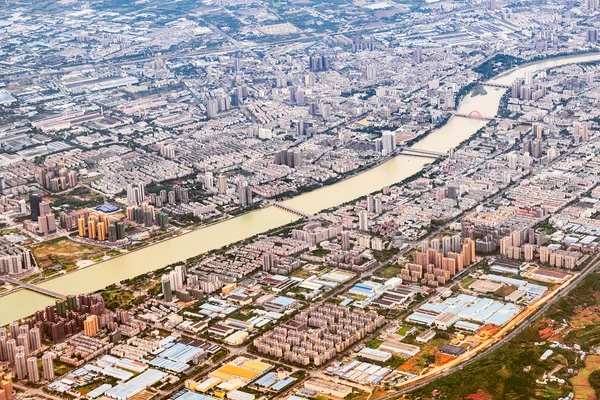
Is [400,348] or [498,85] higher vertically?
[400,348]

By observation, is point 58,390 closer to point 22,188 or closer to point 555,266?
point 555,266

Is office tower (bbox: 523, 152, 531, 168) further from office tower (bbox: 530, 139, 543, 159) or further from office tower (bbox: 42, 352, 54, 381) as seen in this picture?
office tower (bbox: 42, 352, 54, 381)

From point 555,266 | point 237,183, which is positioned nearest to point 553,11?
point 237,183

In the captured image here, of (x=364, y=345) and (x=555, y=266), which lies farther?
(x=555, y=266)

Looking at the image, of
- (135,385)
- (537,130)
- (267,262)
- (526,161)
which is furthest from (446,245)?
(537,130)

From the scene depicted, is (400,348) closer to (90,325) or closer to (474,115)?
(90,325)
